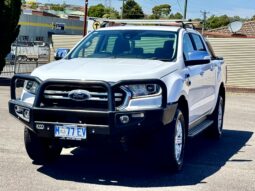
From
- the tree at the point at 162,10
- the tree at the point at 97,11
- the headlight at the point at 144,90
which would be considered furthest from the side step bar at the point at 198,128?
the tree at the point at 162,10

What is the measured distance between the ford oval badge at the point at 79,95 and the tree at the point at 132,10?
9884 cm

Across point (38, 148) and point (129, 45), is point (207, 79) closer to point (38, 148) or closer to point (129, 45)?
point (129, 45)

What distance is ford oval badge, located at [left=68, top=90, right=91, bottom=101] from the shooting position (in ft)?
19.9

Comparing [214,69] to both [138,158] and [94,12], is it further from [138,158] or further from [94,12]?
[94,12]

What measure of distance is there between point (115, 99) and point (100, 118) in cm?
27

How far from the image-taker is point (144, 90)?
20.2ft

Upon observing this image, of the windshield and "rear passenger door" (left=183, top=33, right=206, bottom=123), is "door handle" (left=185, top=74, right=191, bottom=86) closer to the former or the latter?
"rear passenger door" (left=183, top=33, right=206, bottom=123)

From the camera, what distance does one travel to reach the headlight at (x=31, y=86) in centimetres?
649

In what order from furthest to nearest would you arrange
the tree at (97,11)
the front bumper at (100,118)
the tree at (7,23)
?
the tree at (97,11)
the tree at (7,23)
the front bumper at (100,118)

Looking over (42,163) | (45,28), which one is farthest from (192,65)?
(45,28)

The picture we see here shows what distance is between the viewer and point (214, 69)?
361 inches

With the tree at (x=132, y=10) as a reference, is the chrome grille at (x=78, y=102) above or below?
above

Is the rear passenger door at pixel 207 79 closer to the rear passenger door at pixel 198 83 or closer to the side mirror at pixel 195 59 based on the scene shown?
the rear passenger door at pixel 198 83

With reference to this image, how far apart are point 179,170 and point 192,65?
1.48 meters
